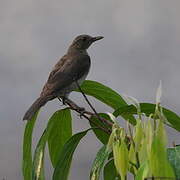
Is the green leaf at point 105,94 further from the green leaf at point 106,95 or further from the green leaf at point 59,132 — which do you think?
the green leaf at point 59,132

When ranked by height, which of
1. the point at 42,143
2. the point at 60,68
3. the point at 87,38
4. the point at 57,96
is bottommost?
the point at 42,143

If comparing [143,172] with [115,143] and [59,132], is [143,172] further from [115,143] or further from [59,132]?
[59,132]

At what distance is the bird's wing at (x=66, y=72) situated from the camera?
3.90m

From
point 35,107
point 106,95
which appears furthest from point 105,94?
point 35,107

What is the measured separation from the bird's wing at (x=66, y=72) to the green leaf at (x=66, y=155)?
145 cm

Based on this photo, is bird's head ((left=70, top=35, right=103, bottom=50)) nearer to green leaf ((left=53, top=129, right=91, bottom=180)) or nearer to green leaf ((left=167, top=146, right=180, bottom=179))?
green leaf ((left=53, top=129, right=91, bottom=180))

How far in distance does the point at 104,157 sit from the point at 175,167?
1.03ft

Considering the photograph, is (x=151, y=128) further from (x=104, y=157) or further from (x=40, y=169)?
(x=40, y=169)

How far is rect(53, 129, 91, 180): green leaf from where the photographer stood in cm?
227

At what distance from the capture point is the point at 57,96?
376 cm

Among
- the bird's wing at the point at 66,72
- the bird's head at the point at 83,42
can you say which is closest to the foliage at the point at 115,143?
the bird's wing at the point at 66,72

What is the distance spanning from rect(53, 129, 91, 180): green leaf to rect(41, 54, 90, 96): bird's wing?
145cm

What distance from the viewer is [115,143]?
1.35 meters

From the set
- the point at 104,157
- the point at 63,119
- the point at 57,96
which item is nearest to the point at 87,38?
the point at 57,96
